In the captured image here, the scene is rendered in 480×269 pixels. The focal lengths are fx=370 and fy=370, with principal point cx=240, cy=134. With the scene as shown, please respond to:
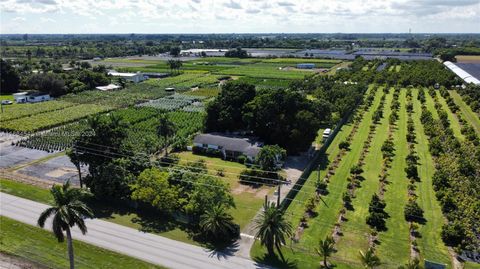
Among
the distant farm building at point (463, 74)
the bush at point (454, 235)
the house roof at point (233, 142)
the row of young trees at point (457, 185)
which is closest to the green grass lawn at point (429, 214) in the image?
the bush at point (454, 235)

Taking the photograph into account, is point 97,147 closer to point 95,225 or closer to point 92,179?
point 92,179

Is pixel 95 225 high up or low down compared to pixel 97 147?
down

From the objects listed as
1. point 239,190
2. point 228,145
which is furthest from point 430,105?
point 239,190

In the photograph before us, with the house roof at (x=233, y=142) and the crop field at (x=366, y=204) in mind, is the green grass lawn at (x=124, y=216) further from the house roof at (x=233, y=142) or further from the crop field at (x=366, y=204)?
the house roof at (x=233, y=142)

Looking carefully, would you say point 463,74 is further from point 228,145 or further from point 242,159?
point 242,159

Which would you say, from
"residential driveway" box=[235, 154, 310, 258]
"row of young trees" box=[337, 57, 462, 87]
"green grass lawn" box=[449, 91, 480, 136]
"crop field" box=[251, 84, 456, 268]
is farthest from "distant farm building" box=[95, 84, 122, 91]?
"green grass lawn" box=[449, 91, 480, 136]

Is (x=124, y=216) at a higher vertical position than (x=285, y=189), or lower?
lower

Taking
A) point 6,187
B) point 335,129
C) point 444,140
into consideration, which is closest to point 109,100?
point 6,187
